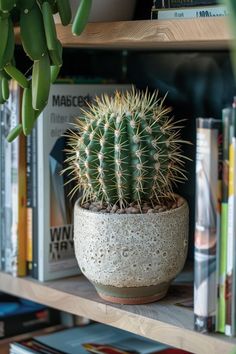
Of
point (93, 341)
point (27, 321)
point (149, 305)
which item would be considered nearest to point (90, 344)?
point (93, 341)

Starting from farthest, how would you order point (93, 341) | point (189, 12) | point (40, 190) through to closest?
1. point (93, 341)
2. point (40, 190)
3. point (189, 12)

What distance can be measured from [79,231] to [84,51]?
21.9 inches

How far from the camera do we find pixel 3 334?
4.35ft

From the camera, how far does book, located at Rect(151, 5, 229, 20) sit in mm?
960

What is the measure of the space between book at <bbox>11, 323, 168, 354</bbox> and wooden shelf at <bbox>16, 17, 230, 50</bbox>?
513 mm

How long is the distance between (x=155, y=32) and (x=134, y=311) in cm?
38

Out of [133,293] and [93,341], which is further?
[93,341]

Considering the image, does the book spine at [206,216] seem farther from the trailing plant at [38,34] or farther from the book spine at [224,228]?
→ the trailing plant at [38,34]

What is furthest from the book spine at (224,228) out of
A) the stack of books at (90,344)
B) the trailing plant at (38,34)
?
the stack of books at (90,344)

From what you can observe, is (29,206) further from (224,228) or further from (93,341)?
(224,228)

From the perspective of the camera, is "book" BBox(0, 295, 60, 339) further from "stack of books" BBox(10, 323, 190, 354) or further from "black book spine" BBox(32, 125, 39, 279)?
"black book spine" BBox(32, 125, 39, 279)

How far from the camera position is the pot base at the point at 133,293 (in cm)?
103

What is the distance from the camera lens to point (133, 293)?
1035 mm

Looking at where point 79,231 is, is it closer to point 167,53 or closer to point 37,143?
point 37,143
